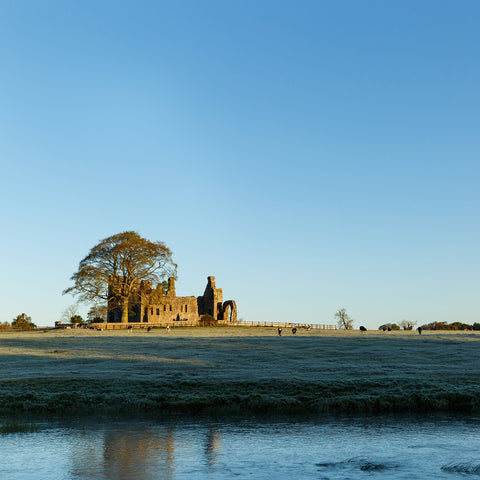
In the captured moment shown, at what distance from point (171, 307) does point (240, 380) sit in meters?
78.1

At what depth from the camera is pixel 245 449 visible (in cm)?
1744

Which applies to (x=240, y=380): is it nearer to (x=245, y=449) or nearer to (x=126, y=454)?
(x=245, y=449)

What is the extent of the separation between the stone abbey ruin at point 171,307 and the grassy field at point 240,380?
4850 centimetres

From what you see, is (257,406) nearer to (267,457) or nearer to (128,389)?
(128,389)

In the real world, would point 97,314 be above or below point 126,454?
above

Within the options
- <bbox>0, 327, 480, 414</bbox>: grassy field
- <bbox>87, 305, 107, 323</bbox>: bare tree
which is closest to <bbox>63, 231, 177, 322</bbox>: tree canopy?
<bbox>87, 305, 107, 323</bbox>: bare tree

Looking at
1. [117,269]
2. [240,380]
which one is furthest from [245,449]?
[117,269]

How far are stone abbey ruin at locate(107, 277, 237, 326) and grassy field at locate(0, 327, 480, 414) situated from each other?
4850 cm

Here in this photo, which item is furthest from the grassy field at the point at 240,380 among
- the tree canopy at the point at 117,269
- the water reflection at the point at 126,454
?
the tree canopy at the point at 117,269

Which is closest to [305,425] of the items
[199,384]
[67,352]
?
[199,384]

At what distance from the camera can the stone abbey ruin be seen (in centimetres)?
9725

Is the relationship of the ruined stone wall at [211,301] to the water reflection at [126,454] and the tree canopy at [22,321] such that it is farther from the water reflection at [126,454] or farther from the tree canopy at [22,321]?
the water reflection at [126,454]

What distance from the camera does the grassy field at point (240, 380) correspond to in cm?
2680

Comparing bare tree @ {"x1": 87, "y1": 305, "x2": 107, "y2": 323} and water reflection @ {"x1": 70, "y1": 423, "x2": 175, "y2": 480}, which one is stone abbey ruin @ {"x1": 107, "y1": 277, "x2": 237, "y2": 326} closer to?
bare tree @ {"x1": 87, "y1": 305, "x2": 107, "y2": 323}
